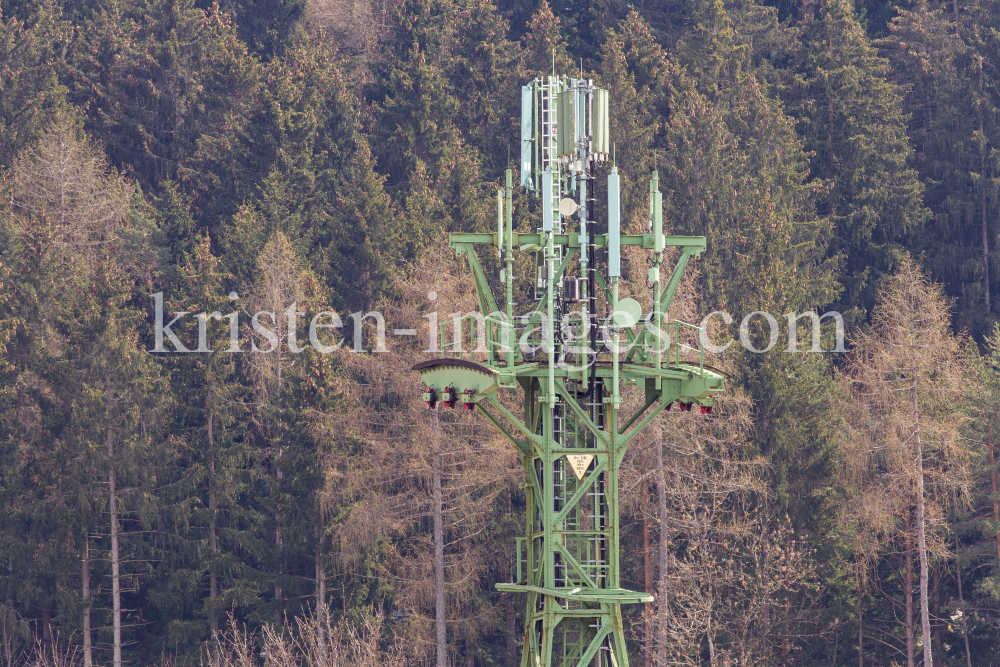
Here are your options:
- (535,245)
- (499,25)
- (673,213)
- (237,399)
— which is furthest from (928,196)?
(535,245)

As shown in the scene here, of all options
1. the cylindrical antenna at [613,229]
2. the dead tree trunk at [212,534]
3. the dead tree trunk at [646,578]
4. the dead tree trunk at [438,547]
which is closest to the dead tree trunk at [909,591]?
the dead tree trunk at [646,578]

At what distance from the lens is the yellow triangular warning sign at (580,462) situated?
38.1 metres

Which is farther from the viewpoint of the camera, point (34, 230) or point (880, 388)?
point (34, 230)

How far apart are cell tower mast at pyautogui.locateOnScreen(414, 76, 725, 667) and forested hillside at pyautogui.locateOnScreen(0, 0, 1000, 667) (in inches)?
843

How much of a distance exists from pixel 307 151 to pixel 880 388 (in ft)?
119

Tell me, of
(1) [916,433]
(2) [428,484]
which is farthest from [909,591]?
(2) [428,484]

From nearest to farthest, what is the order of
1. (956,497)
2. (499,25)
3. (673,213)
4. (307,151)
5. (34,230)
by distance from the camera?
(956,497) < (34,230) < (673,213) < (307,151) < (499,25)

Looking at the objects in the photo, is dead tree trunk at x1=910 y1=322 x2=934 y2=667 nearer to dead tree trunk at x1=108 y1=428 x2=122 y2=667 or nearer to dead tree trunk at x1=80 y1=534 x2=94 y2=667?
dead tree trunk at x1=108 y1=428 x2=122 y2=667

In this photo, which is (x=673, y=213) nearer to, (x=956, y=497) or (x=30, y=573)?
(x=956, y=497)

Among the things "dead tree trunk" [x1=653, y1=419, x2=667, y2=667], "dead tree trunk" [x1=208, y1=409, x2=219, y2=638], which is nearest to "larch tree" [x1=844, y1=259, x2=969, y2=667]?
"dead tree trunk" [x1=653, y1=419, x2=667, y2=667]

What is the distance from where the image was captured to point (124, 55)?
101 metres

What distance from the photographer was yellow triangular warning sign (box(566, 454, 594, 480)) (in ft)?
125

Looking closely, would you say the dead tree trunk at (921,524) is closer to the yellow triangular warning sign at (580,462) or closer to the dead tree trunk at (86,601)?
the yellow triangular warning sign at (580,462)

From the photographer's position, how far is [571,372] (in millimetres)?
38344
